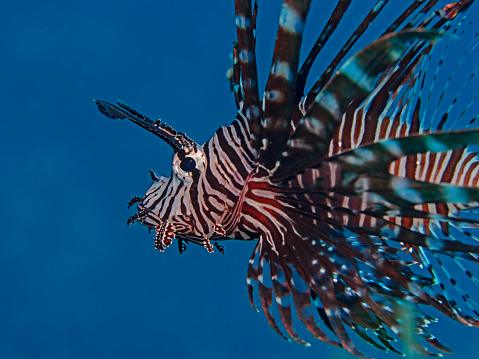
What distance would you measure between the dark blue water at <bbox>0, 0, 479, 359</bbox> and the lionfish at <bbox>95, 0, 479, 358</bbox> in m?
6.91

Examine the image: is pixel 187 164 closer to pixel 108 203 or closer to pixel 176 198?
pixel 176 198

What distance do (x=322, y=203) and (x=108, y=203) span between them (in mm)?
17357

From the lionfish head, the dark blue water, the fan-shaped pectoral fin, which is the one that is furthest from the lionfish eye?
the dark blue water

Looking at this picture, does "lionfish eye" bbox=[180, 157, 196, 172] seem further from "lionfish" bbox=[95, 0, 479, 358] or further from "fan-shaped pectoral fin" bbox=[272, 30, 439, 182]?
"fan-shaped pectoral fin" bbox=[272, 30, 439, 182]

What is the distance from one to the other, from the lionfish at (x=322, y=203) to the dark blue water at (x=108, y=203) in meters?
6.91

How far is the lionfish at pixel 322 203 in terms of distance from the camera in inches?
89.3

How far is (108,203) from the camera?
18.6 metres

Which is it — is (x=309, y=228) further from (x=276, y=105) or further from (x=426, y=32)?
(x=426, y=32)

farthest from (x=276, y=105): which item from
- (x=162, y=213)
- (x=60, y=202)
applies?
(x=60, y=202)

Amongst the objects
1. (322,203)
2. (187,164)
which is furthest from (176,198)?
(322,203)

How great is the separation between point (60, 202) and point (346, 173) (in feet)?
60.0

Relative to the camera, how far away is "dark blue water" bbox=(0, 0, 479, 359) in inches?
555

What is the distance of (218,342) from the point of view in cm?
1358

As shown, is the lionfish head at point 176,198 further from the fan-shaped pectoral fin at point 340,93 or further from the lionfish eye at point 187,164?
the fan-shaped pectoral fin at point 340,93
